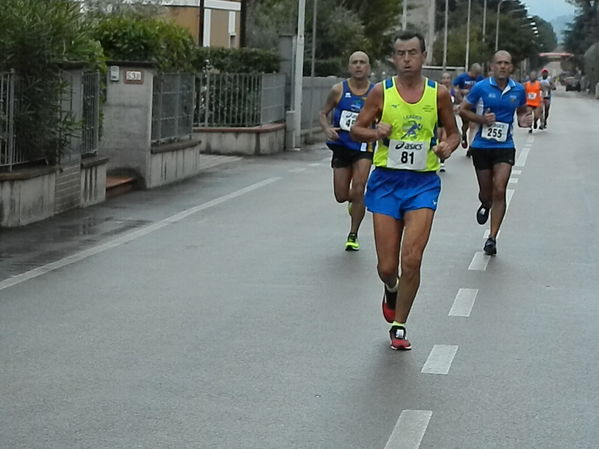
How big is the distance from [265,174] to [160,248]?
9147mm

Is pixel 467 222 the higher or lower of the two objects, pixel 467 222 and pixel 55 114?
the lower

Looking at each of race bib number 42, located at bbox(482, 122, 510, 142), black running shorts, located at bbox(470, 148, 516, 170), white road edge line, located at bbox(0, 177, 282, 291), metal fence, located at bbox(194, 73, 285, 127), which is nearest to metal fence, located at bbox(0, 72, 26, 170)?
white road edge line, located at bbox(0, 177, 282, 291)

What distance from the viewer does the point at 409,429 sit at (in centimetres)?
630

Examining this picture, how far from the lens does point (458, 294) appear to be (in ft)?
33.7

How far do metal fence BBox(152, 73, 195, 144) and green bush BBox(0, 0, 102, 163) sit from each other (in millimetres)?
4009

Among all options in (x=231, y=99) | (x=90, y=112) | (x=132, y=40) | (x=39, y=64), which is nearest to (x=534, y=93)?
(x=231, y=99)

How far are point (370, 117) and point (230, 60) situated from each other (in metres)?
19.8

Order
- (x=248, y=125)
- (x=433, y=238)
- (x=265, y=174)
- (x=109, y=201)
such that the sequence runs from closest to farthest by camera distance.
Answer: (x=433, y=238)
(x=109, y=201)
(x=265, y=174)
(x=248, y=125)

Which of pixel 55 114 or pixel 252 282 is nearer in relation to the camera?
pixel 252 282

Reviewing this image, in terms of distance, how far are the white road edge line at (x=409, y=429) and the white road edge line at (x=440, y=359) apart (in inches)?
38.6

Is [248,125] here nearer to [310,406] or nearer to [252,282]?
[252,282]

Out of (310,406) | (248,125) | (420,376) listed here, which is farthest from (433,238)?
(248,125)

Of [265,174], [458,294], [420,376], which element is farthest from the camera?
[265,174]

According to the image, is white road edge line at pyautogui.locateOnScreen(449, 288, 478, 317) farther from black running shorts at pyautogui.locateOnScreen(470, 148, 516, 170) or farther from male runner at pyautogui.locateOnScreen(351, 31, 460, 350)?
black running shorts at pyautogui.locateOnScreen(470, 148, 516, 170)
